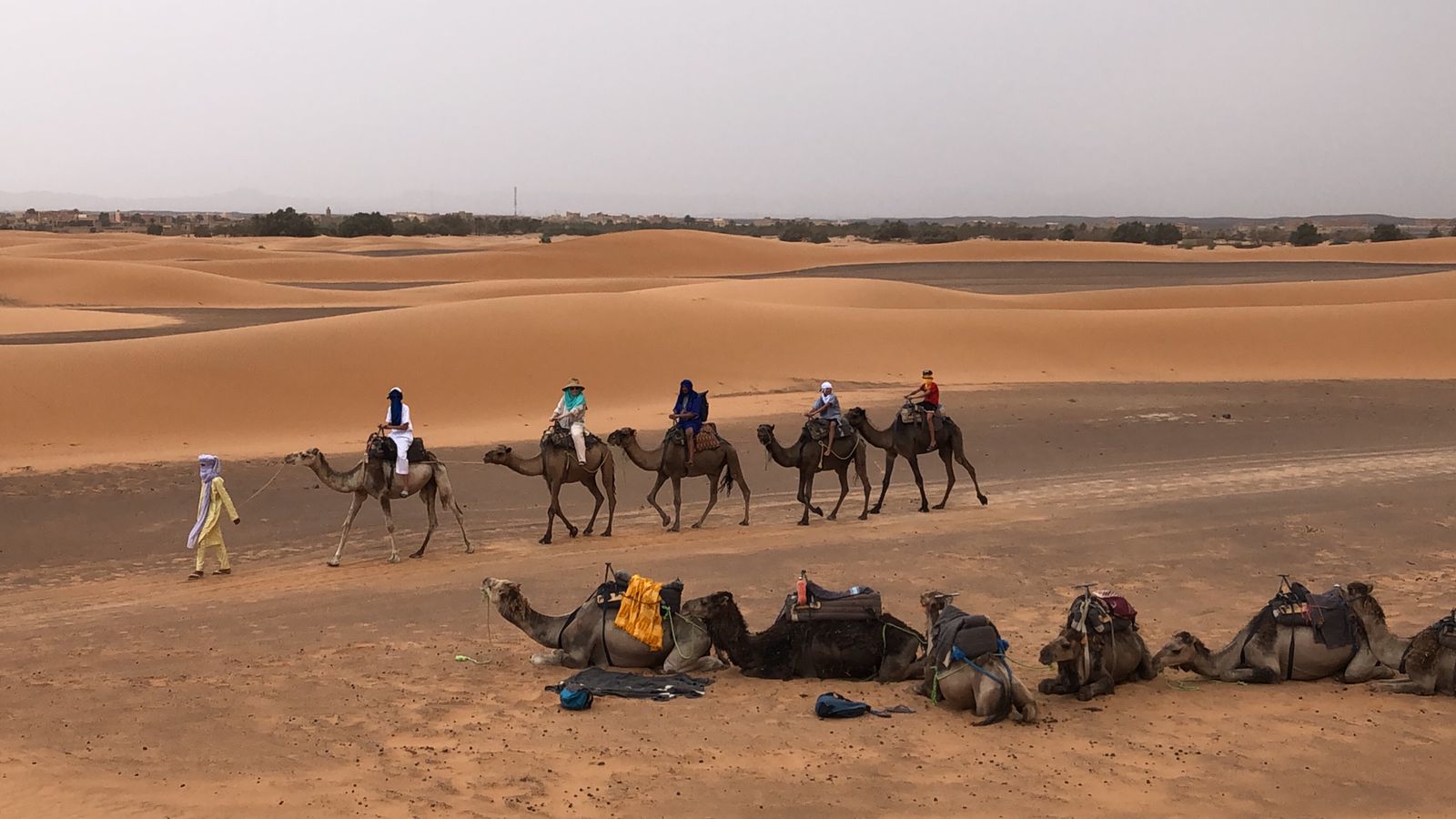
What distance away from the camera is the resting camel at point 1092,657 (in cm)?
934

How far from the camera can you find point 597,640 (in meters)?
10.3

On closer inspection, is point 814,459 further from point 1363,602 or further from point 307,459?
point 1363,602

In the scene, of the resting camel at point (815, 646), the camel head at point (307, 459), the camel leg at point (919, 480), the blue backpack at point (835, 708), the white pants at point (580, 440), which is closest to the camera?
the blue backpack at point (835, 708)

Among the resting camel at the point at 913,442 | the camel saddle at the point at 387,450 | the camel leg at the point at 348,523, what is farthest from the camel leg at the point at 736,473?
the camel leg at the point at 348,523

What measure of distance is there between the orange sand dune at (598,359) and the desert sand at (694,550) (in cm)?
13

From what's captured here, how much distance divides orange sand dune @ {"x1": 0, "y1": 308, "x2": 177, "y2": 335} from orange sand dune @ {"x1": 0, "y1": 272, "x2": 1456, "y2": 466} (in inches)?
290

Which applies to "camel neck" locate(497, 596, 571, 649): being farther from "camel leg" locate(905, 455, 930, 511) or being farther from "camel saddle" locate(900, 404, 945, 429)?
"camel saddle" locate(900, 404, 945, 429)

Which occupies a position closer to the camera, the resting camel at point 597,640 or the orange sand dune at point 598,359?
the resting camel at point 597,640

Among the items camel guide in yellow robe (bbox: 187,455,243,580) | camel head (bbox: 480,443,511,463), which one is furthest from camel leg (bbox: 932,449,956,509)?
camel guide in yellow robe (bbox: 187,455,243,580)

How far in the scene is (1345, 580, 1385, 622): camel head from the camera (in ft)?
32.1

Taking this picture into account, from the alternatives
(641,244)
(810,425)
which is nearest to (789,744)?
(810,425)

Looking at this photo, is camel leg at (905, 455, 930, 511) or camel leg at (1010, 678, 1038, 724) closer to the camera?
camel leg at (1010, 678, 1038, 724)

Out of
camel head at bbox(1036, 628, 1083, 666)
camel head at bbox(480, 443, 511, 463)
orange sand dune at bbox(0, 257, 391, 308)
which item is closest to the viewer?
camel head at bbox(1036, 628, 1083, 666)

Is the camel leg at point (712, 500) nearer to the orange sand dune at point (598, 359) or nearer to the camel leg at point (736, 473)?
the camel leg at point (736, 473)
